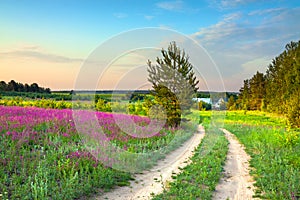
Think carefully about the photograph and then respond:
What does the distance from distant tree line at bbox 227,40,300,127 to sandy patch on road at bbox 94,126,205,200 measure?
12372 millimetres

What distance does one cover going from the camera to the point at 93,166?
27.3ft

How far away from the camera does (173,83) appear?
21062mm

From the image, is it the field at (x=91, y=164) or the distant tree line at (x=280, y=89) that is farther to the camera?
the distant tree line at (x=280, y=89)

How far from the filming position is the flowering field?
6.50 metres

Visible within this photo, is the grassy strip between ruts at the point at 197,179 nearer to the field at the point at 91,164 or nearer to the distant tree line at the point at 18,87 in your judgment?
the field at the point at 91,164

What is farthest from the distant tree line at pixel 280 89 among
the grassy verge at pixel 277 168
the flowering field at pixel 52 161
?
the flowering field at pixel 52 161

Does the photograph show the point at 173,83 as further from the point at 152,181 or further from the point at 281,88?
the point at 281,88

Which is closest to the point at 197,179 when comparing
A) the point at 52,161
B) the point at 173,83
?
the point at 52,161

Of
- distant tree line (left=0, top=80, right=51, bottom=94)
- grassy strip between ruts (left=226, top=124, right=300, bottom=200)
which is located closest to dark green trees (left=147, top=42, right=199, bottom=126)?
grassy strip between ruts (left=226, top=124, right=300, bottom=200)

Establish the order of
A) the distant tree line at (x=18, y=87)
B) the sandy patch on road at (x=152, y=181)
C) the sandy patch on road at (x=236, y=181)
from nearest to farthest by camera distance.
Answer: the sandy patch on road at (x=152, y=181) < the sandy patch on road at (x=236, y=181) < the distant tree line at (x=18, y=87)

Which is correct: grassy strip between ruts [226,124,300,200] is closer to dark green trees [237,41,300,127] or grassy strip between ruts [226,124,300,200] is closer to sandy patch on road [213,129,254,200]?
sandy patch on road [213,129,254,200]

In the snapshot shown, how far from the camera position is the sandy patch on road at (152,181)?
271 inches

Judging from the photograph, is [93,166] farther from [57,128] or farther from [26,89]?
[26,89]

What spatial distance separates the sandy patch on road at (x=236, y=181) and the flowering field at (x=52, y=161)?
2.76 meters
